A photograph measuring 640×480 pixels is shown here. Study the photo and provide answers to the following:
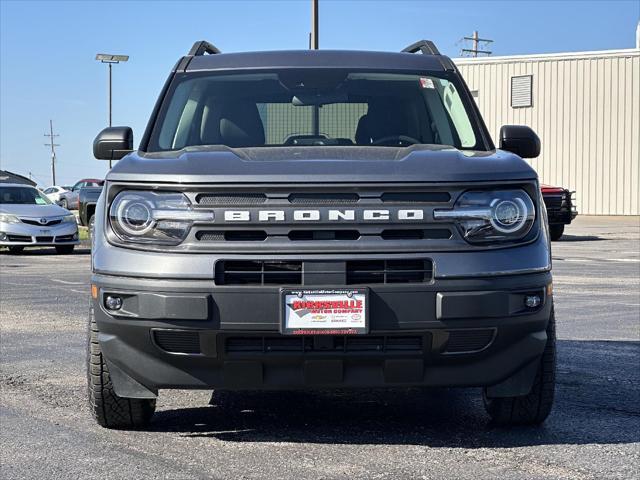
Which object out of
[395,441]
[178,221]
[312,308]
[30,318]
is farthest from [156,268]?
[30,318]

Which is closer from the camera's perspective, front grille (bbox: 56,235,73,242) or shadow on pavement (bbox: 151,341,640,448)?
shadow on pavement (bbox: 151,341,640,448)

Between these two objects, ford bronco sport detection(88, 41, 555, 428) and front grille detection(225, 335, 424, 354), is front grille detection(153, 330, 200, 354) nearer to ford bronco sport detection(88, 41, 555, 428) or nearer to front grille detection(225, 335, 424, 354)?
ford bronco sport detection(88, 41, 555, 428)

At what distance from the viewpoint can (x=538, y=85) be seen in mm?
42094

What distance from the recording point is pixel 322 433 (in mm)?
4938

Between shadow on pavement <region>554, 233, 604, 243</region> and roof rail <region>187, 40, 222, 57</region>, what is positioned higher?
roof rail <region>187, 40, 222, 57</region>

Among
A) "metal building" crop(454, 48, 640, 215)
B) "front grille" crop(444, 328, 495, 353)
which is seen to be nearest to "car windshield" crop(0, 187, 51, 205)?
"front grille" crop(444, 328, 495, 353)

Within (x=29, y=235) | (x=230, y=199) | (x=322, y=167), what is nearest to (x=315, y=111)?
(x=322, y=167)

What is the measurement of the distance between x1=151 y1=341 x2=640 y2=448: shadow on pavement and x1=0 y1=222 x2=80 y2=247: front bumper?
15.4 metres

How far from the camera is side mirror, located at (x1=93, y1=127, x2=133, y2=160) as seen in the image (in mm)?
5766

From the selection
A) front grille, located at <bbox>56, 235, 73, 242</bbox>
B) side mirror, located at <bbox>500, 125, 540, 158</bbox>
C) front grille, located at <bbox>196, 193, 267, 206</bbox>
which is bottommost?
front grille, located at <bbox>56, 235, 73, 242</bbox>

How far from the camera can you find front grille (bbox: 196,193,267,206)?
14.5 ft

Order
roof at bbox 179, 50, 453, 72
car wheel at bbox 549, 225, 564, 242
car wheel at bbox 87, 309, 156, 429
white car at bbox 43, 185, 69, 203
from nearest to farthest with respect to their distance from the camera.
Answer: car wheel at bbox 87, 309, 156, 429 < roof at bbox 179, 50, 453, 72 < car wheel at bbox 549, 225, 564, 242 < white car at bbox 43, 185, 69, 203

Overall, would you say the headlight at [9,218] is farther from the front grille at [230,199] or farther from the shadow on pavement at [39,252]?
the front grille at [230,199]

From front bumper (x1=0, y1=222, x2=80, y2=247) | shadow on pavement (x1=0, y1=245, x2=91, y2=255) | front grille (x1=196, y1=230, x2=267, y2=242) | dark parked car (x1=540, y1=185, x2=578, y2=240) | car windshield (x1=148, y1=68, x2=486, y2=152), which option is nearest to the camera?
front grille (x1=196, y1=230, x2=267, y2=242)
